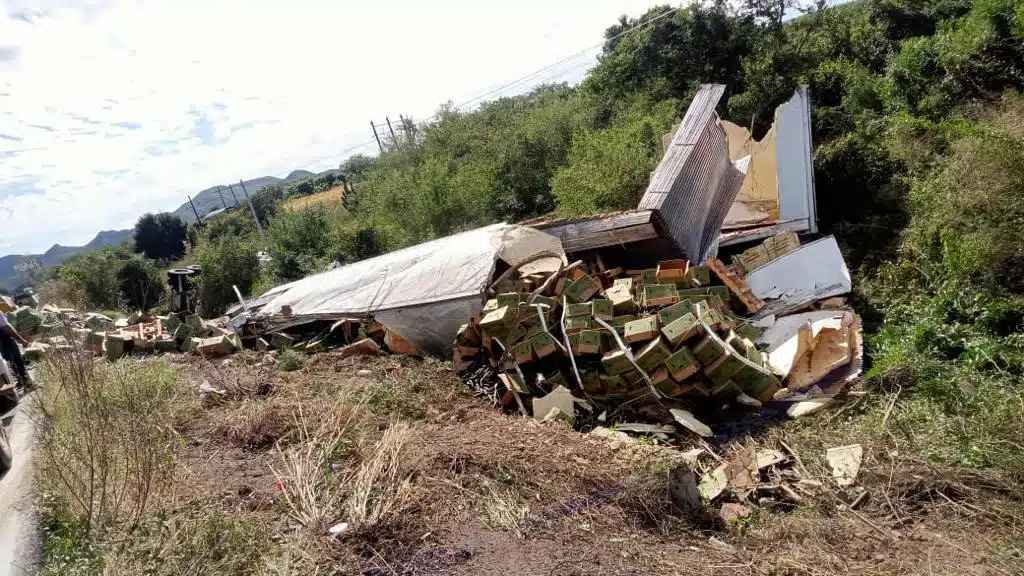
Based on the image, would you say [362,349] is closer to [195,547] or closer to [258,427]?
[258,427]

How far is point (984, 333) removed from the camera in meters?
5.62

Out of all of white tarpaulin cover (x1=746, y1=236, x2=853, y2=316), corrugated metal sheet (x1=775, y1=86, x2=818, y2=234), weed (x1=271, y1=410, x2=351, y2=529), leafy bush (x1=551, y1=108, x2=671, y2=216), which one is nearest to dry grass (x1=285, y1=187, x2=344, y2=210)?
leafy bush (x1=551, y1=108, x2=671, y2=216)

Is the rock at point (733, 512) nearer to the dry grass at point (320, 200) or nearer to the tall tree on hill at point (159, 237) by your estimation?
the dry grass at point (320, 200)

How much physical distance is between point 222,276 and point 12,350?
41.1 ft

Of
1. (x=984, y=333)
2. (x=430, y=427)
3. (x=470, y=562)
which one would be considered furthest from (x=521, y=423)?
(x=984, y=333)

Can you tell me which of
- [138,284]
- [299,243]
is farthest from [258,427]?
[138,284]

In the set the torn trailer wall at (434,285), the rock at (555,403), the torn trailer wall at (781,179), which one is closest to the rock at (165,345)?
the torn trailer wall at (434,285)

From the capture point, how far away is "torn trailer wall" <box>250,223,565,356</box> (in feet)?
25.0

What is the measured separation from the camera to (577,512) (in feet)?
13.0

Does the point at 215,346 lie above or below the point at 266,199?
below

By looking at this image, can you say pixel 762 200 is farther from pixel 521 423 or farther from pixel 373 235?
pixel 373 235

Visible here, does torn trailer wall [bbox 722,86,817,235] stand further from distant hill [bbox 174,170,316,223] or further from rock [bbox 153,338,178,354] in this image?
distant hill [bbox 174,170,316,223]

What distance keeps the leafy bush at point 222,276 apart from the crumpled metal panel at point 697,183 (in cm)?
1626

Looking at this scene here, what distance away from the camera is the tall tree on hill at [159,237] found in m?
36.1
